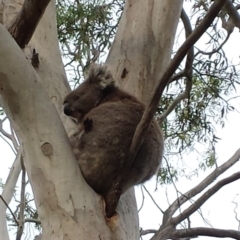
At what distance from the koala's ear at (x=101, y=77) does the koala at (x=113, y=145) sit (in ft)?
0.27

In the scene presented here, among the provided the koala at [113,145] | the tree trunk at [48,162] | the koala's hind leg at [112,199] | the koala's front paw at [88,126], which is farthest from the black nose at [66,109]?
the koala's hind leg at [112,199]

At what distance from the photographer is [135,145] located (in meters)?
1.84

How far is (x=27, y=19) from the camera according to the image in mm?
2121

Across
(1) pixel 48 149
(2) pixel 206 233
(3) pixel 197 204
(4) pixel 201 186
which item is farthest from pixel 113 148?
(4) pixel 201 186

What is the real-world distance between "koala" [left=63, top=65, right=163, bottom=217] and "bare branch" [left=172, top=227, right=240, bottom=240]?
0.43 metres

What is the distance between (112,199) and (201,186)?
1.87m

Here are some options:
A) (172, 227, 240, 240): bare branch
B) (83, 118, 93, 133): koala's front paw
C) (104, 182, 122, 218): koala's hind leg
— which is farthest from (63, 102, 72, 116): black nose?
(172, 227, 240, 240): bare branch

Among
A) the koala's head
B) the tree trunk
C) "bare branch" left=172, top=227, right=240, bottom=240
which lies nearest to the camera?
the tree trunk

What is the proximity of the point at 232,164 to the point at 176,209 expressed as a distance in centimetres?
71

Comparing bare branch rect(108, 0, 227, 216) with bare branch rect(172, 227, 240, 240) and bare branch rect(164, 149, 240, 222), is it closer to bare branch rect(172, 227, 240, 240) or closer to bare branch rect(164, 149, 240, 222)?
bare branch rect(172, 227, 240, 240)

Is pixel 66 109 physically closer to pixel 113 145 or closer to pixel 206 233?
pixel 113 145

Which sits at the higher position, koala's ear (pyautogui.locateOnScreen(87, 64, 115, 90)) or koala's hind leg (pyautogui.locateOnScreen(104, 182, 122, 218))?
koala's ear (pyautogui.locateOnScreen(87, 64, 115, 90))

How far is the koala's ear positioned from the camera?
2580 millimetres

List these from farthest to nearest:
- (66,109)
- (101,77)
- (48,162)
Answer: (101,77) → (66,109) → (48,162)
